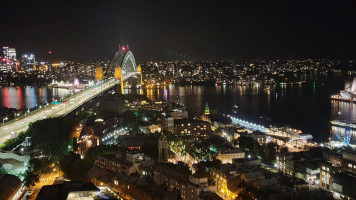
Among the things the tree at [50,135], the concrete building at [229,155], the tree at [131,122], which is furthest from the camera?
the tree at [131,122]

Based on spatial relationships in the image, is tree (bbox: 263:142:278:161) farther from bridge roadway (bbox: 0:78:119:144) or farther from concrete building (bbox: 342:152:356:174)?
bridge roadway (bbox: 0:78:119:144)

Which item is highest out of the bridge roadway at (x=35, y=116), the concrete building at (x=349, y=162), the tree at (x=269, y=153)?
the bridge roadway at (x=35, y=116)

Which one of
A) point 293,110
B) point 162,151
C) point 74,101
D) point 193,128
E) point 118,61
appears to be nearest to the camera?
point 162,151

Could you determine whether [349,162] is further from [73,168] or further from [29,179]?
[29,179]

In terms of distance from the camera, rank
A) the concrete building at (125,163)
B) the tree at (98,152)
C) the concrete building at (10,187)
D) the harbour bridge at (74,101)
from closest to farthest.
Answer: the concrete building at (10,187) < the concrete building at (125,163) < the tree at (98,152) < the harbour bridge at (74,101)

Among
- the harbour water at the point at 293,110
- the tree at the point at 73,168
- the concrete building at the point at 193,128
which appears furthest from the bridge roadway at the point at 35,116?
Answer: the harbour water at the point at 293,110

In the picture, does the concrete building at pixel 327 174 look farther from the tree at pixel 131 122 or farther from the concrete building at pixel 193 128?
the tree at pixel 131 122

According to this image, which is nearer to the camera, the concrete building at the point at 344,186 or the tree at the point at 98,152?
the concrete building at the point at 344,186

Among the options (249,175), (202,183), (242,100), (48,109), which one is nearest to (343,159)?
(249,175)

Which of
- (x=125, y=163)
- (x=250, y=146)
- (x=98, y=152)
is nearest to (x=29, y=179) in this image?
(x=125, y=163)

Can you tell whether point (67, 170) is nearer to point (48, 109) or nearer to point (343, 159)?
point (343, 159)

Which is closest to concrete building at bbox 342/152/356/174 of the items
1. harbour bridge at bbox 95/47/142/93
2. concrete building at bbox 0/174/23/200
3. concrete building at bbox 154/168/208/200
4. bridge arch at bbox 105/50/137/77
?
concrete building at bbox 154/168/208/200

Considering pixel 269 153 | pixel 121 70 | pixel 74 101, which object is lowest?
pixel 269 153
